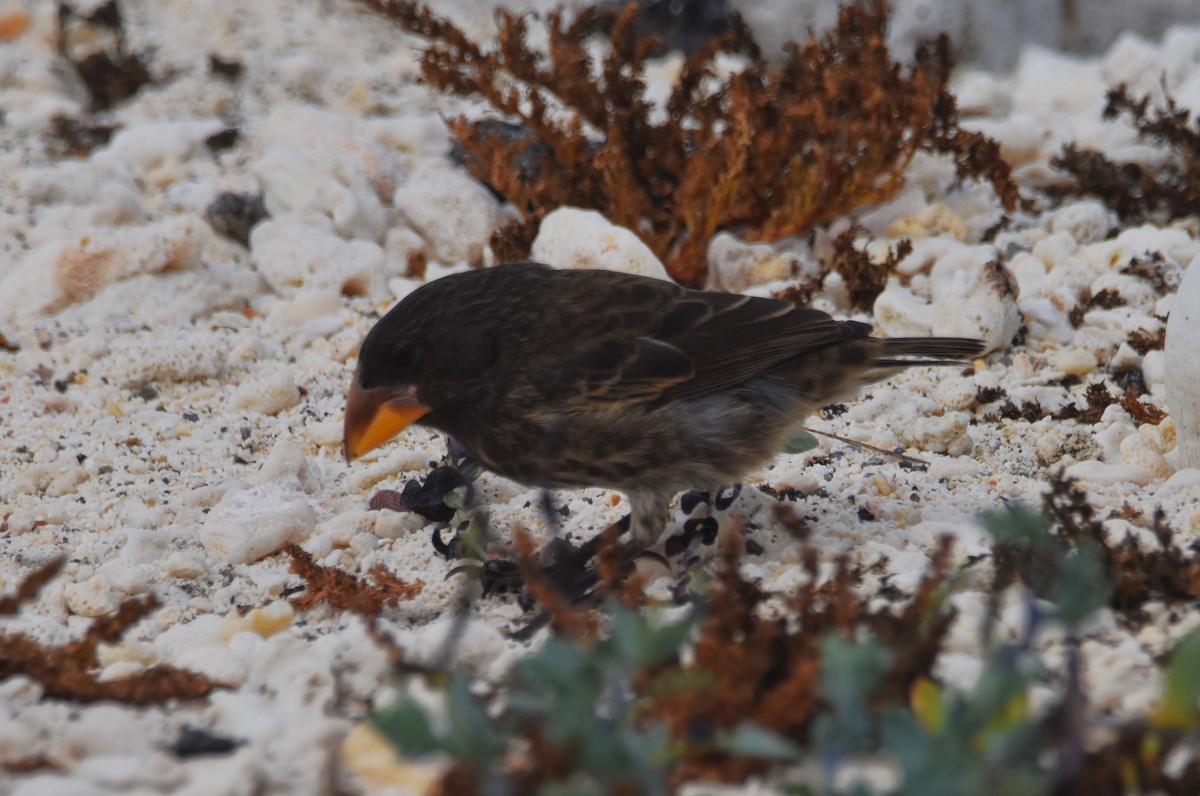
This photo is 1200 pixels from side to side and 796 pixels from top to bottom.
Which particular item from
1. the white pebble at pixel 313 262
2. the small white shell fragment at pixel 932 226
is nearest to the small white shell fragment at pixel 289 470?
the white pebble at pixel 313 262

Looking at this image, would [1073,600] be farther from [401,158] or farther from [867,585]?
[401,158]

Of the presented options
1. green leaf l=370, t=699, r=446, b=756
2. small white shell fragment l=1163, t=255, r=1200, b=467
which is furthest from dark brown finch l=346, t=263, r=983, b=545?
green leaf l=370, t=699, r=446, b=756

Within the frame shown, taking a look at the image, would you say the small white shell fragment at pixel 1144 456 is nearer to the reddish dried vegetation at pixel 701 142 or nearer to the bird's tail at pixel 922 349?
the bird's tail at pixel 922 349

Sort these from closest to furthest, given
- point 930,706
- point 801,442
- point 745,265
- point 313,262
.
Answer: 1. point 930,706
2. point 801,442
3. point 745,265
4. point 313,262

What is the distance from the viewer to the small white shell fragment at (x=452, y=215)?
5.30 m

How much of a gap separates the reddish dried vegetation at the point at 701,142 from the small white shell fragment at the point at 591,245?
208 mm

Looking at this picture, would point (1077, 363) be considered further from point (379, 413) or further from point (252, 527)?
point (252, 527)

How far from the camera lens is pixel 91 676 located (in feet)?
8.11

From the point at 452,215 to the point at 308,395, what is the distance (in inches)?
46.6

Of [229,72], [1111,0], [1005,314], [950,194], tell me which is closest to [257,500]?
[1005,314]

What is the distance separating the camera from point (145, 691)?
2.34m

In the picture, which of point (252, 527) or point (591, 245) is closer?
point (252, 527)

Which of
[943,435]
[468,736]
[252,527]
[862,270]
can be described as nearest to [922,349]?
[943,435]

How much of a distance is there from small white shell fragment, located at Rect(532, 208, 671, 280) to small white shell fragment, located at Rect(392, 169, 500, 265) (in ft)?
1.39
